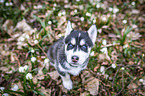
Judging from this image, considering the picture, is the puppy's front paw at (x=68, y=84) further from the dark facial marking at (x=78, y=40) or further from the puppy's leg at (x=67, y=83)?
the dark facial marking at (x=78, y=40)

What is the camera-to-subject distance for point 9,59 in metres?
4.19

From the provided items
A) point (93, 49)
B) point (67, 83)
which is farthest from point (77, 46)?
point (93, 49)

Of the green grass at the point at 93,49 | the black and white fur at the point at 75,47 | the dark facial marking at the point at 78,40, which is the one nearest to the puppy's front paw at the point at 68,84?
the green grass at the point at 93,49

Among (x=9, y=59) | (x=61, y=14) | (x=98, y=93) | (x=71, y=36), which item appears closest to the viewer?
(x=71, y=36)

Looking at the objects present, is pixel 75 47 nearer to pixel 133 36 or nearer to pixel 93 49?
pixel 93 49

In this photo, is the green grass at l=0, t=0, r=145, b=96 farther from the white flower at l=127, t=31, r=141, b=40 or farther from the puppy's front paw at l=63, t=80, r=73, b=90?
the puppy's front paw at l=63, t=80, r=73, b=90

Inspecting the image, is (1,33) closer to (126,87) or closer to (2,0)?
(2,0)

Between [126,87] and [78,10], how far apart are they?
345cm

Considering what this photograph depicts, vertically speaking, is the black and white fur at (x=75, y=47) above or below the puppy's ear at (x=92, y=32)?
below

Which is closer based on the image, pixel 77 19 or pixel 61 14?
pixel 61 14

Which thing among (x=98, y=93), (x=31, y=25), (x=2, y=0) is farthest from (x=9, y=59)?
(x=98, y=93)

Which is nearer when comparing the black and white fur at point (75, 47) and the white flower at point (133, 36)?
the black and white fur at point (75, 47)

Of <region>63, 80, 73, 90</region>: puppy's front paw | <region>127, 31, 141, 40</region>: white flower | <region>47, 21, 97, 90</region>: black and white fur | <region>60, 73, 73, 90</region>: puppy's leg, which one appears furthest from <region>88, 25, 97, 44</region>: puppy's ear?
<region>127, 31, 141, 40</region>: white flower

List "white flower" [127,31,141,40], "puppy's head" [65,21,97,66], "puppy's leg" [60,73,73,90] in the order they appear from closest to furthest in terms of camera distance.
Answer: "puppy's head" [65,21,97,66]
"puppy's leg" [60,73,73,90]
"white flower" [127,31,141,40]
